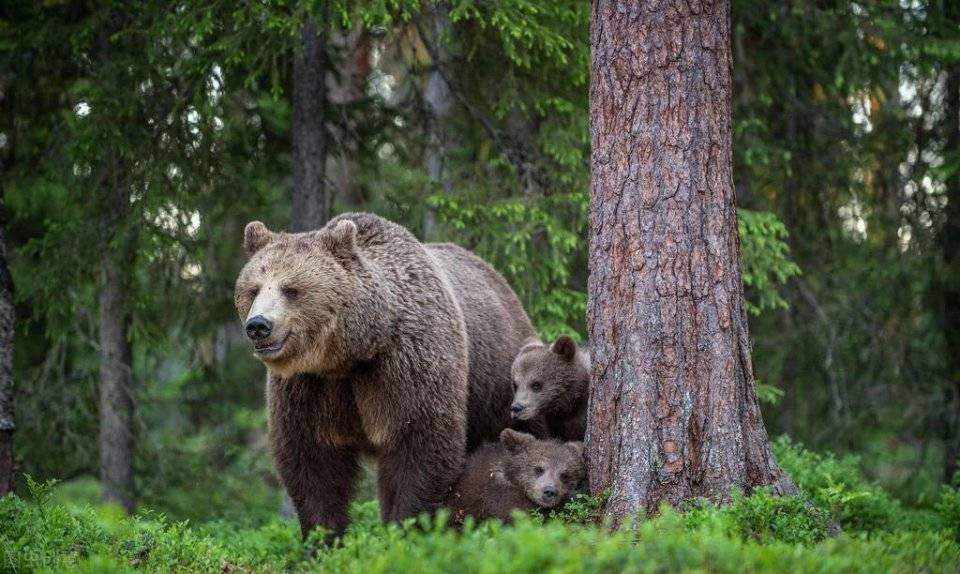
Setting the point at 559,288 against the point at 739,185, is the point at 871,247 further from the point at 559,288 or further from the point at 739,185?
the point at 559,288

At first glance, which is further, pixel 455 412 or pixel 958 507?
pixel 958 507

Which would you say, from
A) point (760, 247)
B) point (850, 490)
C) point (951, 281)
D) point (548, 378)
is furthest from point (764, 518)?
point (951, 281)

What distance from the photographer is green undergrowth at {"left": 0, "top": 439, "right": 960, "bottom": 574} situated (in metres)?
4.26

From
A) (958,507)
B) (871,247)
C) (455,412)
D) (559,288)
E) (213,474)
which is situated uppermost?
(871,247)

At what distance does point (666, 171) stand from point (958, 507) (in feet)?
12.5

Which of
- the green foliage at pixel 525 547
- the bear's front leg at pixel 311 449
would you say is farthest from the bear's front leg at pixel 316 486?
the green foliage at pixel 525 547

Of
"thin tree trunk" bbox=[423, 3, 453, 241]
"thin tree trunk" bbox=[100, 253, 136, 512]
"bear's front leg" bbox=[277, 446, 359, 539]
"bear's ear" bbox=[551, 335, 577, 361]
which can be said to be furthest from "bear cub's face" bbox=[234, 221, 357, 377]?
"thin tree trunk" bbox=[100, 253, 136, 512]

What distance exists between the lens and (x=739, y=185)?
12961 millimetres

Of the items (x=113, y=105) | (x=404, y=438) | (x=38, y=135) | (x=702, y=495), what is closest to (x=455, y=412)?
(x=404, y=438)

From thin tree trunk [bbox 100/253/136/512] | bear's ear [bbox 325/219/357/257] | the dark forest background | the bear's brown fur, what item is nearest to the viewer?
the bear's brown fur

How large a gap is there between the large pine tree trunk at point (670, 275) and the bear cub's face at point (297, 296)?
5.44 ft

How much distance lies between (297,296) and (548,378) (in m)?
2.27

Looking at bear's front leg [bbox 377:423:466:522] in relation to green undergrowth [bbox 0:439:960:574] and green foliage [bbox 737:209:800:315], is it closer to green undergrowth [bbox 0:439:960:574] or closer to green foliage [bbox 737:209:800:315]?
green undergrowth [bbox 0:439:960:574]

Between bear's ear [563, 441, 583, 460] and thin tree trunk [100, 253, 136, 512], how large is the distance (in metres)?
5.97
